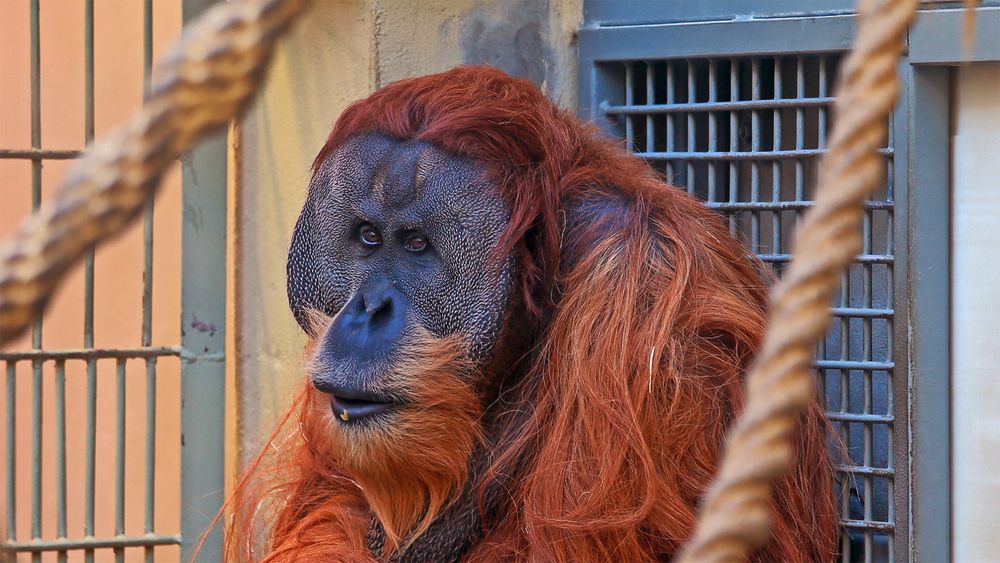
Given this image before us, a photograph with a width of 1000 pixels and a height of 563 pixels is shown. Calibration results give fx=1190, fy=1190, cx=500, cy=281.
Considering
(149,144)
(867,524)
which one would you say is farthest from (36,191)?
(149,144)

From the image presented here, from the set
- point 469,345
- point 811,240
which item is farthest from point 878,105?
point 469,345

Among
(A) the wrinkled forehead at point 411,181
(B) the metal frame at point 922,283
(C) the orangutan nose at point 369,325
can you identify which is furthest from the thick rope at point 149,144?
(B) the metal frame at point 922,283

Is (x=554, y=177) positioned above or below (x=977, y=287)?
above

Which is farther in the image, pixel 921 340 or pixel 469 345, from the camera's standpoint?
pixel 921 340

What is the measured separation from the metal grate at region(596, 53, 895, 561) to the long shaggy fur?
0.22 m

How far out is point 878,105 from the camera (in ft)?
2.10

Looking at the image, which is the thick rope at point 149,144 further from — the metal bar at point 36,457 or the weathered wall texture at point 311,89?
the metal bar at point 36,457

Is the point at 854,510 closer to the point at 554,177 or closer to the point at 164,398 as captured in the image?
the point at 554,177

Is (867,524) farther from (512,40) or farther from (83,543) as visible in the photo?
(83,543)

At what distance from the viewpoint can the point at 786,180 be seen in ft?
8.25

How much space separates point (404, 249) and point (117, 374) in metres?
1.07

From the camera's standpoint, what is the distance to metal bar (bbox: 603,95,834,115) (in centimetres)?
231

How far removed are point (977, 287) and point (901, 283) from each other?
5.1 inches

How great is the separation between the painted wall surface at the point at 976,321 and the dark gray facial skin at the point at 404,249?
859mm
